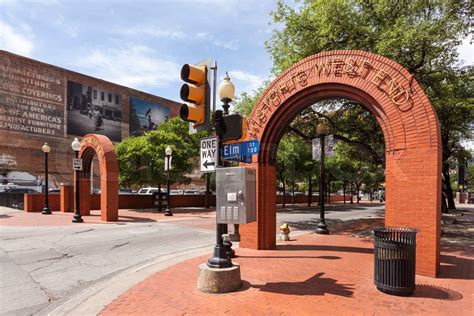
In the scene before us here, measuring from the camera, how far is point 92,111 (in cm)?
5744

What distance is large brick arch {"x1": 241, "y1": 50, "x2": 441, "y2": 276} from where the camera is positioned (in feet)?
24.1

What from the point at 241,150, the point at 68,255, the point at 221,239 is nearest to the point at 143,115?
the point at 68,255

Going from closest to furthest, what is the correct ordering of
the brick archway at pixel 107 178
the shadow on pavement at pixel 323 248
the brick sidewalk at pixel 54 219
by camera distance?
the shadow on pavement at pixel 323 248 → the brick sidewalk at pixel 54 219 → the brick archway at pixel 107 178

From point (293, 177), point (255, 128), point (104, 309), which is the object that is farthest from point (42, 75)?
point (104, 309)

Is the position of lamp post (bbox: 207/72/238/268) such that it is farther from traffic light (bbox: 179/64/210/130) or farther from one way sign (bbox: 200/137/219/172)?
traffic light (bbox: 179/64/210/130)

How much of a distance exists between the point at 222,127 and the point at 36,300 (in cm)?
457

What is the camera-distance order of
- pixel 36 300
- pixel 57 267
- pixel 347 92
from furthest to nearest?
pixel 347 92
pixel 57 267
pixel 36 300

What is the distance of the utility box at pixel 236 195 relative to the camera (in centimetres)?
616

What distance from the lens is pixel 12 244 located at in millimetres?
11062

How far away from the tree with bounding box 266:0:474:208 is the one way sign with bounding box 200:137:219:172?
719cm

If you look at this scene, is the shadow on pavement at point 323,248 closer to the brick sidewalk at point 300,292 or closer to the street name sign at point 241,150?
the brick sidewalk at point 300,292

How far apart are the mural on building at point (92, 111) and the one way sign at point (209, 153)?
54.1 metres

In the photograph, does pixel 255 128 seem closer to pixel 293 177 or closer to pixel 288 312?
pixel 288 312

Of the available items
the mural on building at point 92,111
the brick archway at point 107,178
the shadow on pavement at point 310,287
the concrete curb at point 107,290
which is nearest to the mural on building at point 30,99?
the mural on building at point 92,111
